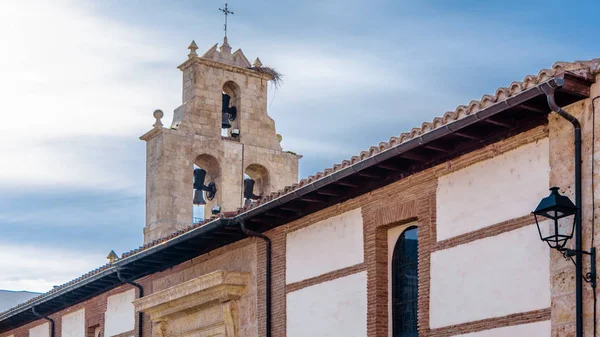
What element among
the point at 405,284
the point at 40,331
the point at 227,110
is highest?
the point at 227,110

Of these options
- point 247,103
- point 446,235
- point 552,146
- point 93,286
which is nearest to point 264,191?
point 247,103

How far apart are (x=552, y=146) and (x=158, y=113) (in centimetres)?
1307

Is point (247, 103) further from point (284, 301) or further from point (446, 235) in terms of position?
point (446, 235)

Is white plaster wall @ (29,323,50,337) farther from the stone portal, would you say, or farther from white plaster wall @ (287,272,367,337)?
white plaster wall @ (287,272,367,337)

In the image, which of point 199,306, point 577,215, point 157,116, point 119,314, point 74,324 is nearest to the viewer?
point 577,215

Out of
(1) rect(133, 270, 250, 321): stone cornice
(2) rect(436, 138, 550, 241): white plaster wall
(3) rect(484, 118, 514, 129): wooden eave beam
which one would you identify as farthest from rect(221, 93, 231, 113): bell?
(3) rect(484, 118, 514, 129): wooden eave beam

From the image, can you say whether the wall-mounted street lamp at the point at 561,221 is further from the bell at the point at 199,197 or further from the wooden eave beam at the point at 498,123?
the bell at the point at 199,197

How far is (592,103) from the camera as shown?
416 inches

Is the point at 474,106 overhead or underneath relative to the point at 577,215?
overhead

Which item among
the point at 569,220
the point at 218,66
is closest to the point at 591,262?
the point at 569,220

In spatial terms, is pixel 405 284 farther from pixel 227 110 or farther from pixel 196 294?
pixel 227 110

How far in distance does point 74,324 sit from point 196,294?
545 cm

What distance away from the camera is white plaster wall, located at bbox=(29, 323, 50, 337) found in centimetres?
2268

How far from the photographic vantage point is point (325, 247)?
14.4m
